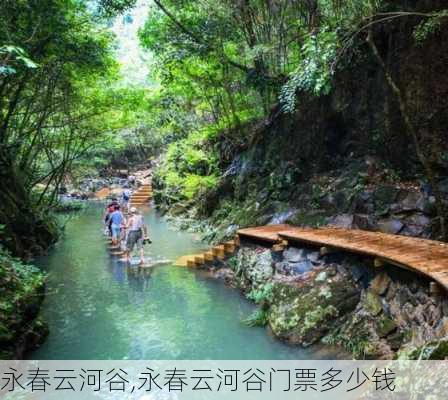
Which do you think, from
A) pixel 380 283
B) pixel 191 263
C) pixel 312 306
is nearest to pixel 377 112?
pixel 380 283

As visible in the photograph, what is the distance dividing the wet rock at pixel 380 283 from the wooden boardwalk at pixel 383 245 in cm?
31

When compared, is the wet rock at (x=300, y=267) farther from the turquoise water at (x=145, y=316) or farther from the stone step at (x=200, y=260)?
the stone step at (x=200, y=260)

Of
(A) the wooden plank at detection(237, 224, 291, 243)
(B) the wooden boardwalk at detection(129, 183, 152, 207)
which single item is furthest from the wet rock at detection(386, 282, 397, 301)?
(B) the wooden boardwalk at detection(129, 183, 152, 207)

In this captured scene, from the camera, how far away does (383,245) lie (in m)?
6.29

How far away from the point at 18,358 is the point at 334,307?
4530 mm

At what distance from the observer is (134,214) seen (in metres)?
11.5

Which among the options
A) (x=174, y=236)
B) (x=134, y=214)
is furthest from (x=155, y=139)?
(x=134, y=214)

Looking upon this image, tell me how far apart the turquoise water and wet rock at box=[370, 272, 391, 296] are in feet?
3.76

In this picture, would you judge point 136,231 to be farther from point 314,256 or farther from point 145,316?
point 314,256

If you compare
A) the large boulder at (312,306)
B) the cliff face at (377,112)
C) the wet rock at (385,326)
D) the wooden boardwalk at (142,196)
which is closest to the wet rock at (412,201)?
the cliff face at (377,112)

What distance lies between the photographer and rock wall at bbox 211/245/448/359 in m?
5.10

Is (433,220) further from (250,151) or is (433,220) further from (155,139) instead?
(155,139)

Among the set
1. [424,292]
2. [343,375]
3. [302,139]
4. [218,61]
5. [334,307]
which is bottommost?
[343,375]

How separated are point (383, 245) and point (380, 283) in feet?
1.95
